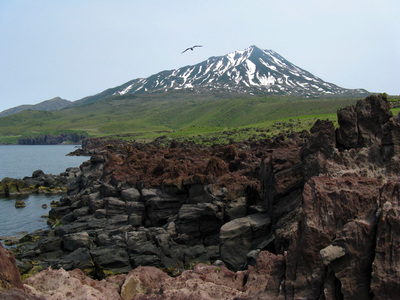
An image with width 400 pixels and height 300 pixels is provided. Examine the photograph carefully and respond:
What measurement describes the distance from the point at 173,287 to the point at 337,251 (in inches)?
255

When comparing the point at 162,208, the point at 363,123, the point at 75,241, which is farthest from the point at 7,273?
the point at 162,208

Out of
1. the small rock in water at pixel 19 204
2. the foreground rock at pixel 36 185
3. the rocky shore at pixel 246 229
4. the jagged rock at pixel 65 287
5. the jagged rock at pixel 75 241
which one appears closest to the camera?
the rocky shore at pixel 246 229

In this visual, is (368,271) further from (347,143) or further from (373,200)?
(347,143)

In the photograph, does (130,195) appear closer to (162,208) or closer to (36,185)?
(162,208)

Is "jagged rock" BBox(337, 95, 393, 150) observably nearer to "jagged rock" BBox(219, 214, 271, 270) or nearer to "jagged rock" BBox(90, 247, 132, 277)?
"jagged rock" BBox(219, 214, 271, 270)

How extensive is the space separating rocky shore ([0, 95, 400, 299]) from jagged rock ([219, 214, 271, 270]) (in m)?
0.06

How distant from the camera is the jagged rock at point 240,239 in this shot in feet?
64.8

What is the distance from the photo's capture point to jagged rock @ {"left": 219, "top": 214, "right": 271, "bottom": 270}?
19750 millimetres

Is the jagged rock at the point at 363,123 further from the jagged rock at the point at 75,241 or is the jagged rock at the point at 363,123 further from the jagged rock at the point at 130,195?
the jagged rock at the point at 130,195

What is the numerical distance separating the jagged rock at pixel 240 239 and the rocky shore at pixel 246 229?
57 millimetres

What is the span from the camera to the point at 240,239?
20.1m

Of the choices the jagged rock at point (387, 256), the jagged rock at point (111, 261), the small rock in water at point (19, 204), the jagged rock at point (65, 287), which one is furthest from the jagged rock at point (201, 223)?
the small rock in water at point (19, 204)

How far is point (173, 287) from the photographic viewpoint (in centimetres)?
1320

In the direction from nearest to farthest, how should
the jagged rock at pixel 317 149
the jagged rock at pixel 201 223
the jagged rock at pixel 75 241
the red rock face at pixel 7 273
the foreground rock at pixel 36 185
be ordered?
the red rock face at pixel 7 273 → the jagged rock at pixel 317 149 → the jagged rock at pixel 75 241 → the jagged rock at pixel 201 223 → the foreground rock at pixel 36 185
